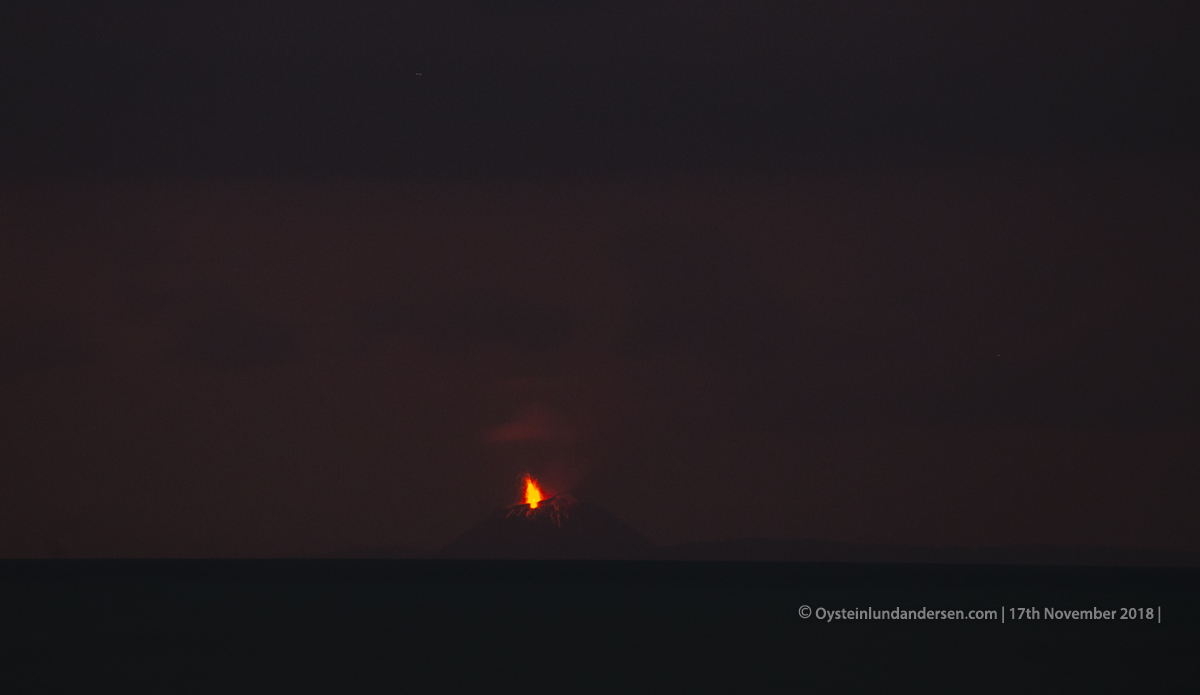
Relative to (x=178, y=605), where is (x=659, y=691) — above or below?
below

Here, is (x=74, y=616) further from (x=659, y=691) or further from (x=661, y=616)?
(x=659, y=691)

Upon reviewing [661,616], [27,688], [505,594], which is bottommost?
[27,688]

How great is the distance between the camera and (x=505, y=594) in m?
57.4

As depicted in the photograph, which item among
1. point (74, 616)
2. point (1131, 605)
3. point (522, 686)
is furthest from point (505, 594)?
point (522, 686)

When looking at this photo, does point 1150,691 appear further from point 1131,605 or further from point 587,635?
point 1131,605

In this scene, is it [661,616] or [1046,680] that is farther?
[661,616]

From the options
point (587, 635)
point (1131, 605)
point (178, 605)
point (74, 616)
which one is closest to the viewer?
point (587, 635)

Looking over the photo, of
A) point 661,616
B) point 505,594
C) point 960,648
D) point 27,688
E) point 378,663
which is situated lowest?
point 27,688

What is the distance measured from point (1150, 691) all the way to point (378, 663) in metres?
16.3

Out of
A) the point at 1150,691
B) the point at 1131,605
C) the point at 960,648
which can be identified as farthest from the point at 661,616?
the point at 1131,605

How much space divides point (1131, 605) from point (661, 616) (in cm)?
2715

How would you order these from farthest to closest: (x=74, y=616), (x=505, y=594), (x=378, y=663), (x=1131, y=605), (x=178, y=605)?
(x=505, y=594) → (x=1131, y=605) → (x=178, y=605) → (x=74, y=616) → (x=378, y=663)

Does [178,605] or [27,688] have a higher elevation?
[178,605]

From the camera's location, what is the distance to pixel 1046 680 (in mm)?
22453
